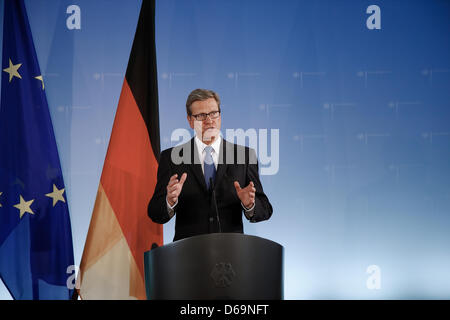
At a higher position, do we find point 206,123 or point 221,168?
point 206,123

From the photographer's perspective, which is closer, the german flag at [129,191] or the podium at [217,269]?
the podium at [217,269]

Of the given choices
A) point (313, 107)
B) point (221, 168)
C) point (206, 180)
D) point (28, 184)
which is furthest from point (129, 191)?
point (313, 107)

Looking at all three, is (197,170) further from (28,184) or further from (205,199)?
(28,184)

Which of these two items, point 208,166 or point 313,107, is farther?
point 313,107

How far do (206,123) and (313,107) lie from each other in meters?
1.23

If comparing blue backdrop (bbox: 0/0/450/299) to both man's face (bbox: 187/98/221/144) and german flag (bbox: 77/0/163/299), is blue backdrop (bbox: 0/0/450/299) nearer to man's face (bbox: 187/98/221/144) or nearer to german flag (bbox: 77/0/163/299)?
german flag (bbox: 77/0/163/299)

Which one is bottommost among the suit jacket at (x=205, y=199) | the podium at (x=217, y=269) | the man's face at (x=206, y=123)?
the podium at (x=217, y=269)

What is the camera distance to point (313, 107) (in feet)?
10.6

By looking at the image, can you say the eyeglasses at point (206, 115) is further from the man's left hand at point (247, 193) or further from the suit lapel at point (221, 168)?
the man's left hand at point (247, 193)

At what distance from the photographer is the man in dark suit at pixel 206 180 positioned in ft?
6.89

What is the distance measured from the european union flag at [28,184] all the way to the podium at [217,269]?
65.5 inches

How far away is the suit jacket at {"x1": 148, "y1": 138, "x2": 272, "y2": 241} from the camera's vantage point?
210 centimetres

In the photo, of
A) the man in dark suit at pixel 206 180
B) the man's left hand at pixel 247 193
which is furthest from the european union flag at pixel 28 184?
the man's left hand at pixel 247 193

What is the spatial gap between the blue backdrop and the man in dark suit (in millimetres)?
873
